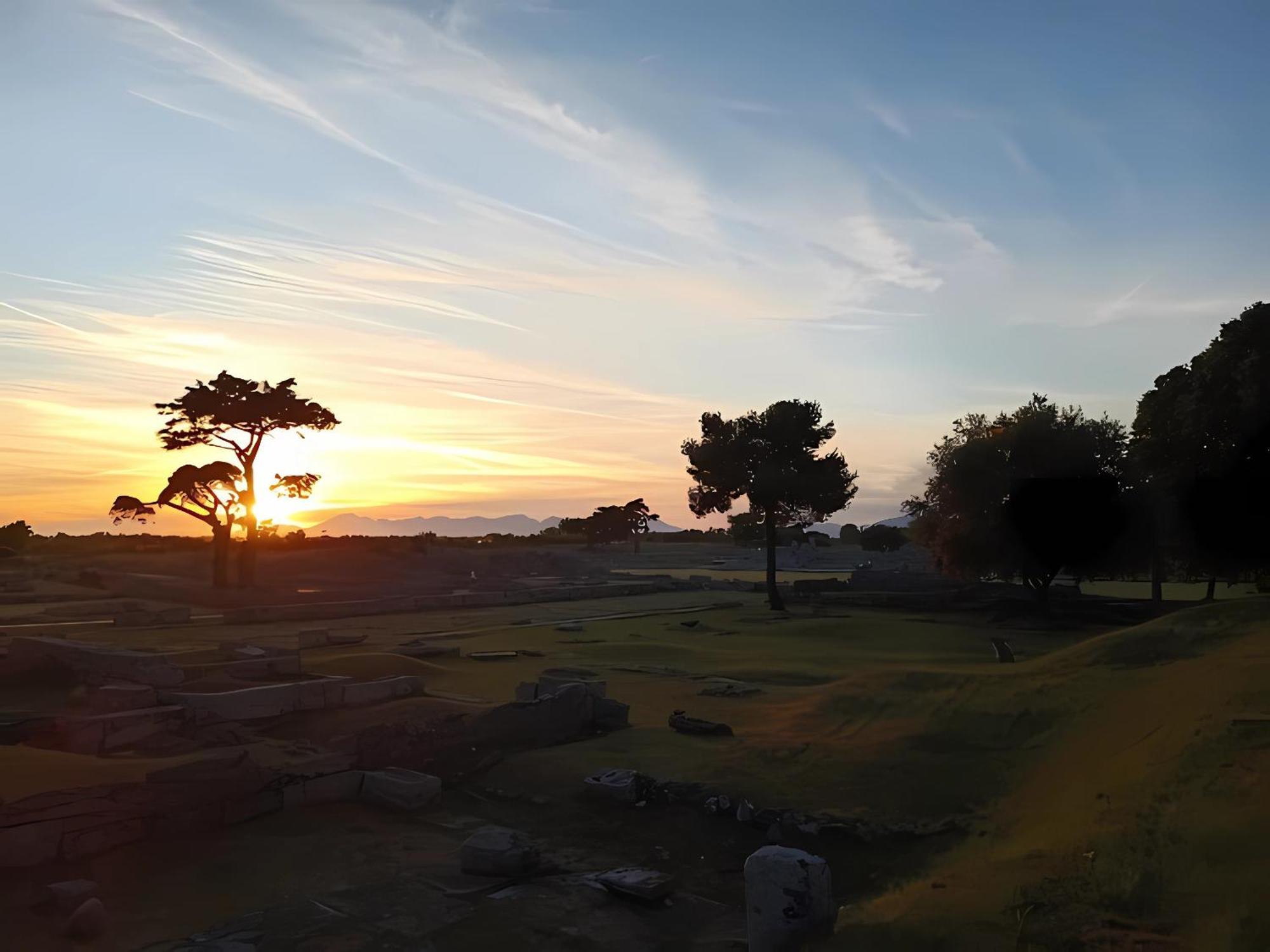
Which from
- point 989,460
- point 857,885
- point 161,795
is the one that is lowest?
point 857,885

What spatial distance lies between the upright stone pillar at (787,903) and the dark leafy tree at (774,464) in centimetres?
3374

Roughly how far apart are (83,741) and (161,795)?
4192 millimetres

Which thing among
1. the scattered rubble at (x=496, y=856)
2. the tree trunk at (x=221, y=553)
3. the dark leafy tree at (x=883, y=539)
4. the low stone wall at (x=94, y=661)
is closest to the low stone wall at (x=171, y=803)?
the scattered rubble at (x=496, y=856)

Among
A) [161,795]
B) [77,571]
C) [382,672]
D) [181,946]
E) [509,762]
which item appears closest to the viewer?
[181,946]

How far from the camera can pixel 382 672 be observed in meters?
19.8

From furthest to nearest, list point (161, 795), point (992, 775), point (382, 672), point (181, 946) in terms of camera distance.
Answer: point (382, 672) < point (992, 775) < point (161, 795) < point (181, 946)

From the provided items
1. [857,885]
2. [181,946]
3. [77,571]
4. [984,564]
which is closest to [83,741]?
[181,946]

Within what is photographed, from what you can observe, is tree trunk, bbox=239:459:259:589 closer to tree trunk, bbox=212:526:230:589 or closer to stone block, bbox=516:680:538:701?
tree trunk, bbox=212:526:230:589

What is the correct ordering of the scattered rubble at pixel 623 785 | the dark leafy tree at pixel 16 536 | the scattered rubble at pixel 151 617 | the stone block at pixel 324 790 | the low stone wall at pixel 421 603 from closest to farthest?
1. the stone block at pixel 324 790
2. the scattered rubble at pixel 623 785
3. the scattered rubble at pixel 151 617
4. the low stone wall at pixel 421 603
5. the dark leafy tree at pixel 16 536

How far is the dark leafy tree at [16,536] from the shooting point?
6819 centimetres

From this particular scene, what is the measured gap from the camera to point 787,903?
21.1 feet

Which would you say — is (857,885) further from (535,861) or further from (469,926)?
(469,926)

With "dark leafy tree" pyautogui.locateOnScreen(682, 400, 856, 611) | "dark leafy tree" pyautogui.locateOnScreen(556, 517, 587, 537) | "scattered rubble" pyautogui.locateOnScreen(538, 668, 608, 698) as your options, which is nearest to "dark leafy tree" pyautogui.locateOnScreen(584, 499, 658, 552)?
"dark leafy tree" pyautogui.locateOnScreen(556, 517, 587, 537)

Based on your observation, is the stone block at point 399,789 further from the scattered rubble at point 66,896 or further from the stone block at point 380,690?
the stone block at point 380,690
